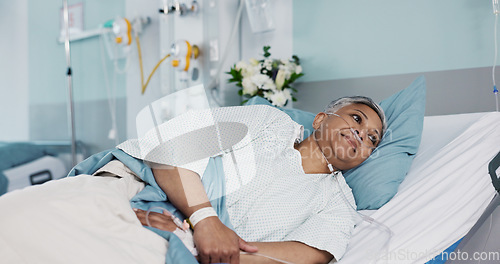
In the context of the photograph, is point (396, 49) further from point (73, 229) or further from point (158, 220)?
point (73, 229)

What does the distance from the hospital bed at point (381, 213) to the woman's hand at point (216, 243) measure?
0.10 m

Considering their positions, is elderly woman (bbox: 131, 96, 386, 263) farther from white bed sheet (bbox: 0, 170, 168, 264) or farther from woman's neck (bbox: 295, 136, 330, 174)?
white bed sheet (bbox: 0, 170, 168, 264)

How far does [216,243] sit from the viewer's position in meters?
0.91

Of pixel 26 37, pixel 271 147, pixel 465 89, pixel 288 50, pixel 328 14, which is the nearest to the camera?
pixel 271 147

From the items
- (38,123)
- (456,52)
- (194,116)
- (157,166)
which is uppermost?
(456,52)

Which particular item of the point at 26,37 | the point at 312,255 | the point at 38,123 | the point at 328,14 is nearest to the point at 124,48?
the point at 26,37

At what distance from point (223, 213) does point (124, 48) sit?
2.59m

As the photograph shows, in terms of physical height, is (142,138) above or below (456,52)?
below

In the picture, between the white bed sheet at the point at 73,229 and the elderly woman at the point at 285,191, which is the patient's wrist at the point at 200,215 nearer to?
the elderly woman at the point at 285,191

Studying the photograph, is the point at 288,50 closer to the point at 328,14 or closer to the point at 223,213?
the point at 328,14

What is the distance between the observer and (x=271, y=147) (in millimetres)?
1254

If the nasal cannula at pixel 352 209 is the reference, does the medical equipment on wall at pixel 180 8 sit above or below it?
above

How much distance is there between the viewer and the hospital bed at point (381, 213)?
0.75 meters

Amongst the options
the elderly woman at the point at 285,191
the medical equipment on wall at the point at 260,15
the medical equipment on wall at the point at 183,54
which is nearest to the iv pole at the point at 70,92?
the medical equipment on wall at the point at 183,54
